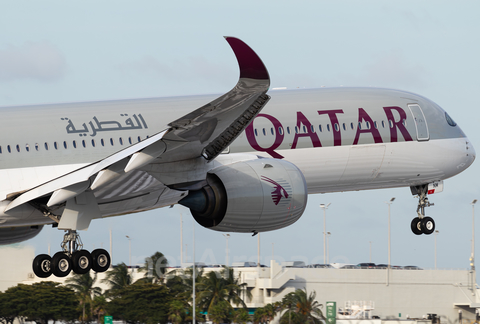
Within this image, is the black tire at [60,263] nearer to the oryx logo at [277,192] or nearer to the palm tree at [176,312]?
the oryx logo at [277,192]

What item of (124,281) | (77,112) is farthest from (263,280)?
(77,112)

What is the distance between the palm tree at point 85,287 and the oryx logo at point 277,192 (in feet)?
146

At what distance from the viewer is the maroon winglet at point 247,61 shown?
11.9 metres

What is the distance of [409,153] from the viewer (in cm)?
2267

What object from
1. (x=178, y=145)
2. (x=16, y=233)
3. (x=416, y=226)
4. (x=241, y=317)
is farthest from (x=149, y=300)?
(x=178, y=145)

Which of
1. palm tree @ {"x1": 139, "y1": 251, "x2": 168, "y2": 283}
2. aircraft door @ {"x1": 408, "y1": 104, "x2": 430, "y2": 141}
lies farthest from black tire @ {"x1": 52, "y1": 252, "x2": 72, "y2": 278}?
palm tree @ {"x1": 139, "y1": 251, "x2": 168, "y2": 283}

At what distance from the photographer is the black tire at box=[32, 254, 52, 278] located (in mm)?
18797

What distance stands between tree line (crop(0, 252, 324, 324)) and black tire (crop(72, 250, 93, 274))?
115 ft

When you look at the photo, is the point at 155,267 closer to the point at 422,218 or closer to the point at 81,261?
the point at 422,218

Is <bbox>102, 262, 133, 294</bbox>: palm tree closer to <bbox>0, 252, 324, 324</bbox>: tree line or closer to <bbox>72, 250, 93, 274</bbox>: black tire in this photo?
<bbox>0, 252, 324, 324</bbox>: tree line

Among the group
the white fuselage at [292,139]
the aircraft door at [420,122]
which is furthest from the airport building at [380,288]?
the aircraft door at [420,122]

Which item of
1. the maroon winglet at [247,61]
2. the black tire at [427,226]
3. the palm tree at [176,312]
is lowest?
the palm tree at [176,312]

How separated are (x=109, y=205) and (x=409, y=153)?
367 inches

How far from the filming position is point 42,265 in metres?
18.8
